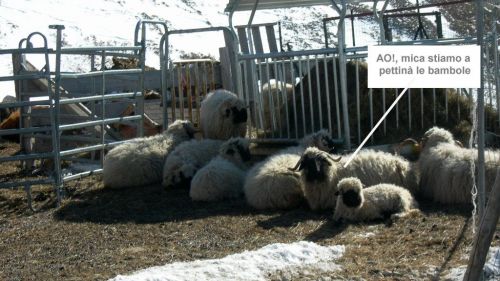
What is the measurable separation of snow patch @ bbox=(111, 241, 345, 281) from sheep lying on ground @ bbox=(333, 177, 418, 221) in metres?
1.21

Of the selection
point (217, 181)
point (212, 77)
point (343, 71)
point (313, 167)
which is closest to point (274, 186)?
point (313, 167)

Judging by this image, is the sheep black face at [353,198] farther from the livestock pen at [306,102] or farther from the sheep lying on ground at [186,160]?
the sheep lying on ground at [186,160]

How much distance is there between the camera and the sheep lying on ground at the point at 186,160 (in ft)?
36.1

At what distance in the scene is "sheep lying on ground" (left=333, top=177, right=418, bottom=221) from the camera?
868 cm

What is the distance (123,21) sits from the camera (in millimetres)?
40062

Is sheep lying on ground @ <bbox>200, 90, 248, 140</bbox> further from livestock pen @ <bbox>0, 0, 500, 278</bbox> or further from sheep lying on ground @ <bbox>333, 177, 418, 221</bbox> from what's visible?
sheep lying on ground @ <bbox>333, 177, 418, 221</bbox>

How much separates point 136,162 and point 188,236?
3260 millimetres

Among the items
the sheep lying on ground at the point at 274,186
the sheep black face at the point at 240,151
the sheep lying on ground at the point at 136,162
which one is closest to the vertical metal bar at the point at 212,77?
the sheep lying on ground at the point at 136,162

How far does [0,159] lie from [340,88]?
4628mm

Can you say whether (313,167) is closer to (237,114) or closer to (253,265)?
(253,265)

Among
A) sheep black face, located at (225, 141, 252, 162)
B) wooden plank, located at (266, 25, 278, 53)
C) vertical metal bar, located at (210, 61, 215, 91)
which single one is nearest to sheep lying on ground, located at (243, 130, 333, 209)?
sheep black face, located at (225, 141, 252, 162)

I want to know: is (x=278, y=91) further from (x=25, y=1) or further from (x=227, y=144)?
(x=25, y=1)

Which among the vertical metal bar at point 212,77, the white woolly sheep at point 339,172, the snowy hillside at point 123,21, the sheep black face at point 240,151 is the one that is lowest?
the white woolly sheep at point 339,172

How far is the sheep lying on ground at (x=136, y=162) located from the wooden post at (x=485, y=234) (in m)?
6.51
